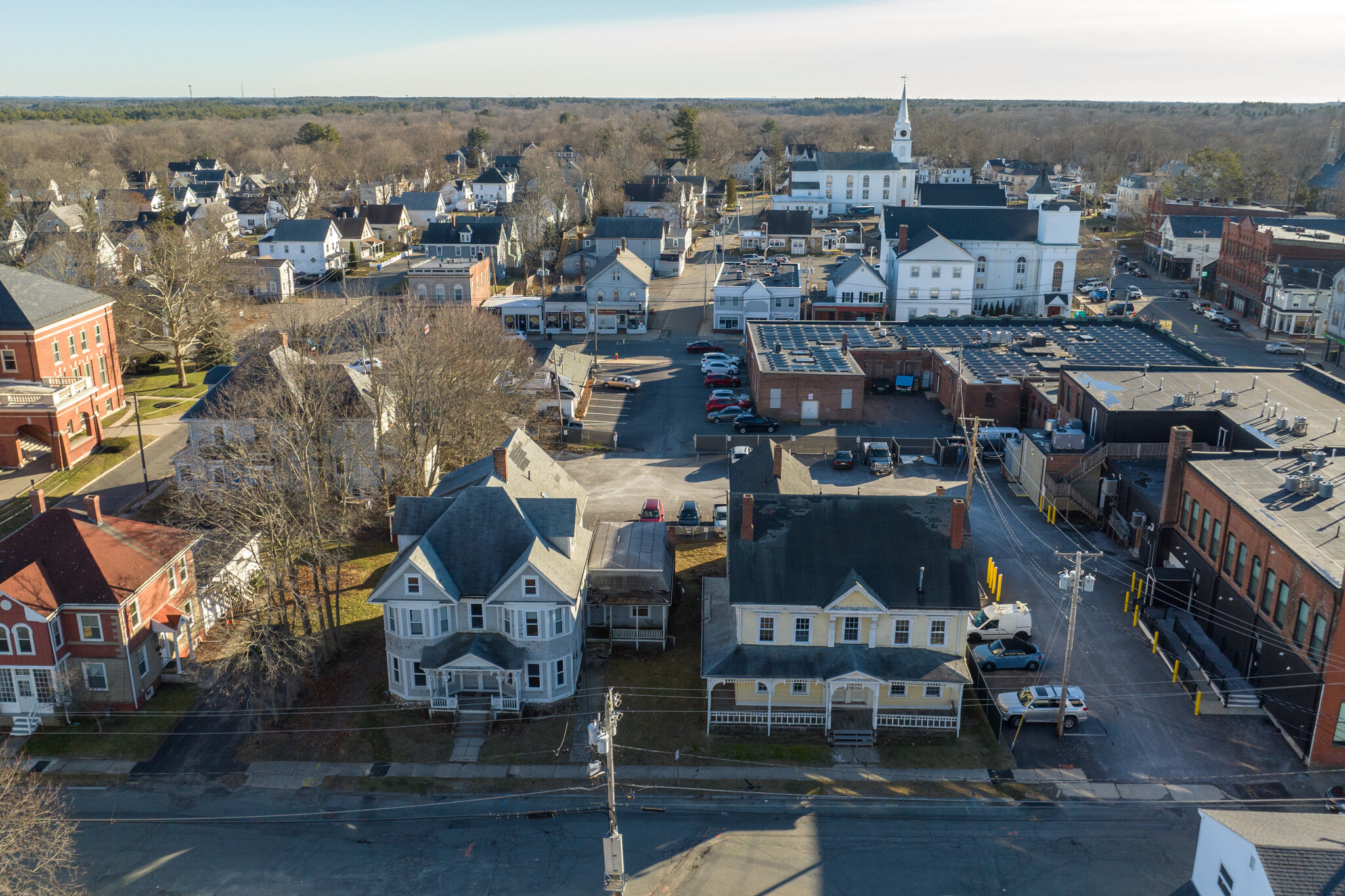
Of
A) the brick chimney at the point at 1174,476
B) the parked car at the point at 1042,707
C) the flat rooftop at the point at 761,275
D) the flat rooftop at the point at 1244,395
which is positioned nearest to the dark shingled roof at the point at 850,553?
the parked car at the point at 1042,707

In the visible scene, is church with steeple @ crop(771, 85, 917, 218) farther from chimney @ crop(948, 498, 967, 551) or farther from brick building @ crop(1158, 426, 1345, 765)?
chimney @ crop(948, 498, 967, 551)

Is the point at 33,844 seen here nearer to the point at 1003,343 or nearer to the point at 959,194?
the point at 1003,343

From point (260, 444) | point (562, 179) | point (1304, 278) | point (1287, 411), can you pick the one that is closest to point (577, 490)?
point (260, 444)

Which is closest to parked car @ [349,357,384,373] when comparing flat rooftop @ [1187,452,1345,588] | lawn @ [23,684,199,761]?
lawn @ [23,684,199,761]

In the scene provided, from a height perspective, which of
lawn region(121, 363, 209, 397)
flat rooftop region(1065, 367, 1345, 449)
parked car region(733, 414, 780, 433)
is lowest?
lawn region(121, 363, 209, 397)

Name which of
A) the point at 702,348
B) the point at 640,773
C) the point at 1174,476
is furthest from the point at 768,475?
the point at 702,348

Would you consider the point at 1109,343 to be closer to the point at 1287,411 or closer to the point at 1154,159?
the point at 1287,411

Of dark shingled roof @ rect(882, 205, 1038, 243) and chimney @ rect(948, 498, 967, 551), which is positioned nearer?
chimney @ rect(948, 498, 967, 551)

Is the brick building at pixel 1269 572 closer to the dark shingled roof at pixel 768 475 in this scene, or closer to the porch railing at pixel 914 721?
the porch railing at pixel 914 721
